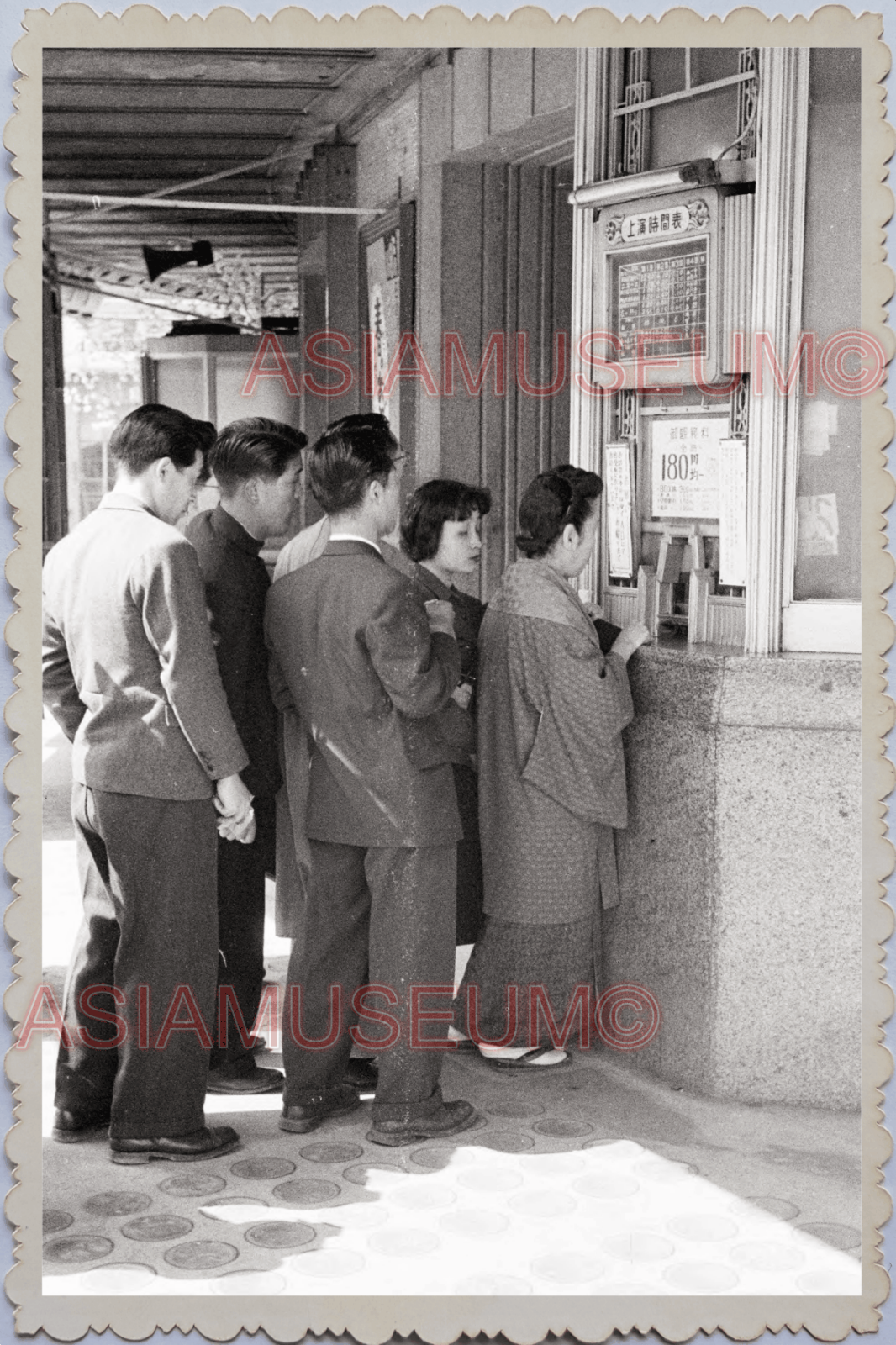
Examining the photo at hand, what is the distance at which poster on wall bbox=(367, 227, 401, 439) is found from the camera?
6.77 metres

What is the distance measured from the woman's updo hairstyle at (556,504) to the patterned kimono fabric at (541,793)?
0.25 ft

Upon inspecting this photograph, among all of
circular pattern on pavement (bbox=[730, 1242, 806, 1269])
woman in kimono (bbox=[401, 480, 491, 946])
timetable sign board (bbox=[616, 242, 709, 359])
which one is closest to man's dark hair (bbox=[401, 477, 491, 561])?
woman in kimono (bbox=[401, 480, 491, 946])

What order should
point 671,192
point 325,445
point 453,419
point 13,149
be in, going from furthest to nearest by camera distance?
1. point 453,419
2. point 671,192
3. point 325,445
4. point 13,149

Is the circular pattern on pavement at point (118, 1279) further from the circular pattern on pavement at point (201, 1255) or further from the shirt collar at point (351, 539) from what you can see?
the shirt collar at point (351, 539)

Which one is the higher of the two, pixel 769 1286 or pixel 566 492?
pixel 566 492

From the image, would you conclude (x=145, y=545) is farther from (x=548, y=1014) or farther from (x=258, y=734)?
(x=548, y=1014)

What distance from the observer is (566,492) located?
398 cm

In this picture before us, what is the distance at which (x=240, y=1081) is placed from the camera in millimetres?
4027

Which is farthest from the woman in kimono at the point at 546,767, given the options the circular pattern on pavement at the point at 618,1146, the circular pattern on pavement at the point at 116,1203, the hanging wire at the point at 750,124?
the circular pattern on pavement at the point at 116,1203

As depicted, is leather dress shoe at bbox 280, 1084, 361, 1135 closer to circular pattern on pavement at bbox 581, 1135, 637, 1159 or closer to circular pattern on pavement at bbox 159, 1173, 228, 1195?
circular pattern on pavement at bbox 159, 1173, 228, 1195

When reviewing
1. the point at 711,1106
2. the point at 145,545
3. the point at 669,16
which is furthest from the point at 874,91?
the point at 711,1106

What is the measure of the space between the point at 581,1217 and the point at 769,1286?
435 millimetres

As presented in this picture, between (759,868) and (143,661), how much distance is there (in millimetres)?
A: 1565

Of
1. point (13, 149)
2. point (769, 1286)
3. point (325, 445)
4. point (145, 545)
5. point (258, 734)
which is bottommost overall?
point (769, 1286)
